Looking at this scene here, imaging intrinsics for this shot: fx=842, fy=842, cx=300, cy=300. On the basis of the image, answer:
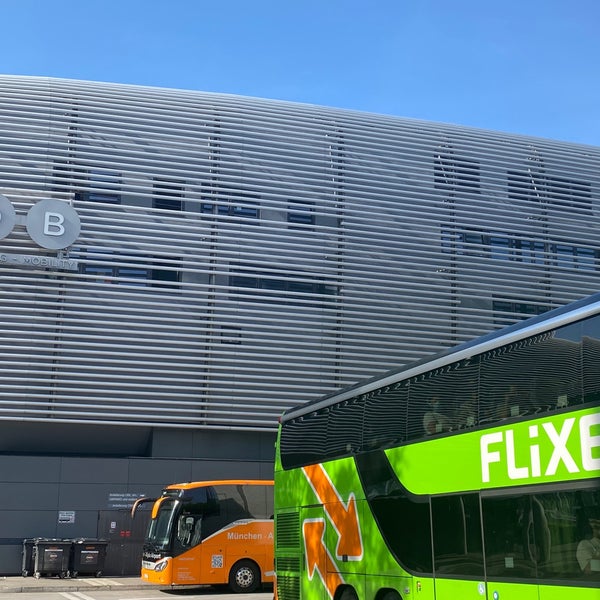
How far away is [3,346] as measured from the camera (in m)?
24.4

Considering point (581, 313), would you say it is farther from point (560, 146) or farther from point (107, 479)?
point (560, 146)

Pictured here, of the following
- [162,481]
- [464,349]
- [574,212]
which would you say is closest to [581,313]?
[464,349]

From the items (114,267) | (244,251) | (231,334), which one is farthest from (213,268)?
(114,267)

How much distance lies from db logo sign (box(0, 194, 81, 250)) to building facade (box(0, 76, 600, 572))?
0.06 metres

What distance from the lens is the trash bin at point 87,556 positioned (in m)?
22.6

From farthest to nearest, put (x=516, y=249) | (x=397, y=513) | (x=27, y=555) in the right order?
1. (x=516, y=249)
2. (x=27, y=555)
3. (x=397, y=513)

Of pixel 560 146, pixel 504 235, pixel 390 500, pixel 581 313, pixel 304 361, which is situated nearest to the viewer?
pixel 581 313

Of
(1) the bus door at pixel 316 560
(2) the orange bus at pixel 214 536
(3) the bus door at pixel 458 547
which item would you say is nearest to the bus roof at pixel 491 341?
(3) the bus door at pixel 458 547

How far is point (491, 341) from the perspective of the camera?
354 inches

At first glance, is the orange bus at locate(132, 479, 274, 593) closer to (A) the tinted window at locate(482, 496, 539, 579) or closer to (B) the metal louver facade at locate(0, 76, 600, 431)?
(B) the metal louver facade at locate(0, 76, 600, 431)

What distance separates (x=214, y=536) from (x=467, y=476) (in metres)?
12.2

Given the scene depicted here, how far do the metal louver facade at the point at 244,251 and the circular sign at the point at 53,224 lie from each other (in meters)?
0.38

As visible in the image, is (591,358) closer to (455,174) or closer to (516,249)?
(455,174)

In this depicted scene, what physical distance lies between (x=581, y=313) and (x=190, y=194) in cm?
2043
